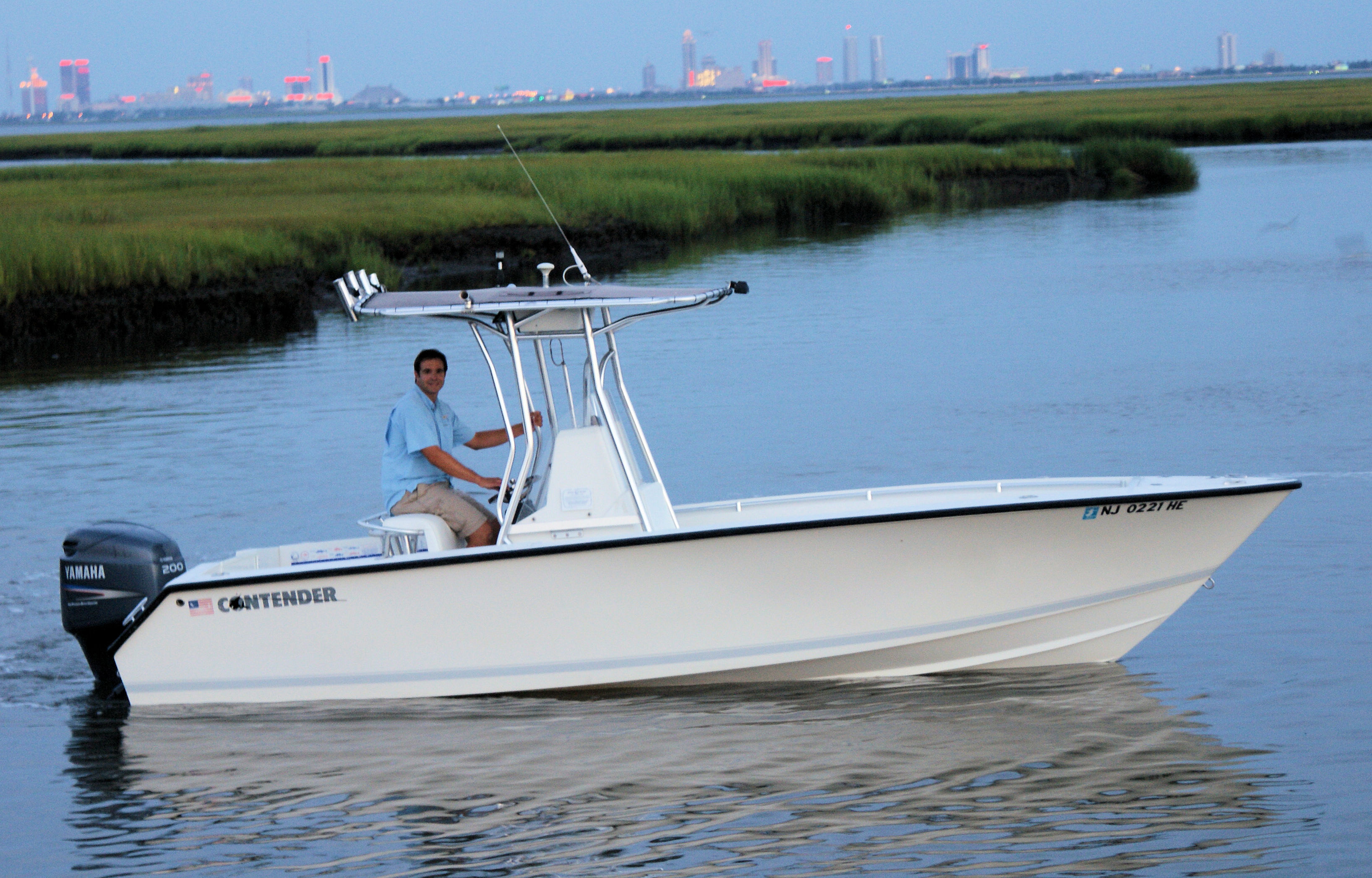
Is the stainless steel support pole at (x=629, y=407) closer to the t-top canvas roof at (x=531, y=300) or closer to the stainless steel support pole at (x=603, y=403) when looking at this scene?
the stainless steel support pole at (x=603, y=403)

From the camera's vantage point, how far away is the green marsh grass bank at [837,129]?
66125 mm

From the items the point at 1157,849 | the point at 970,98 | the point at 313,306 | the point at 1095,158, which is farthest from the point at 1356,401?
the point at 970,98

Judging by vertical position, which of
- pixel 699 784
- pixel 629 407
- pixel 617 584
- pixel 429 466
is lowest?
pixel 699 784

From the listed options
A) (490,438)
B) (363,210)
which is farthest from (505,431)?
(363,210)

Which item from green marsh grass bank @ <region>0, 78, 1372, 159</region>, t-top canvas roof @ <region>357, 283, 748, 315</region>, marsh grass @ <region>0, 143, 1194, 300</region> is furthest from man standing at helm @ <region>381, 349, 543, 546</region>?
green marsh grass bank @ <region>0, 78, 1372, 159</region>

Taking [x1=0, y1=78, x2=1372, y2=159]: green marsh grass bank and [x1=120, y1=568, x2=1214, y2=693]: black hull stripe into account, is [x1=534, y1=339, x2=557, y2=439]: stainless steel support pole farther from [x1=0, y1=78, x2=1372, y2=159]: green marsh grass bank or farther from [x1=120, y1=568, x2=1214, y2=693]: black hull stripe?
[x1=0, y1=78, x2=1372, y2=159]: green marsh grass bank

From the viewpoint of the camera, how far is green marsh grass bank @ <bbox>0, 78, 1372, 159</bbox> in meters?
66.1

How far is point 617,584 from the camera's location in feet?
23.0

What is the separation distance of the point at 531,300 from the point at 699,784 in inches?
89.9

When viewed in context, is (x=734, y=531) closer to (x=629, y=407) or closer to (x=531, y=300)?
(x=629, y=407)

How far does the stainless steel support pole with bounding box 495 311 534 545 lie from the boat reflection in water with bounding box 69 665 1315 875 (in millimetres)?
960

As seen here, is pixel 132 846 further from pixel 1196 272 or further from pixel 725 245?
pixel 725 245

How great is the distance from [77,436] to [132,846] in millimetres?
9989

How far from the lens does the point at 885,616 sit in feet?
23.8
